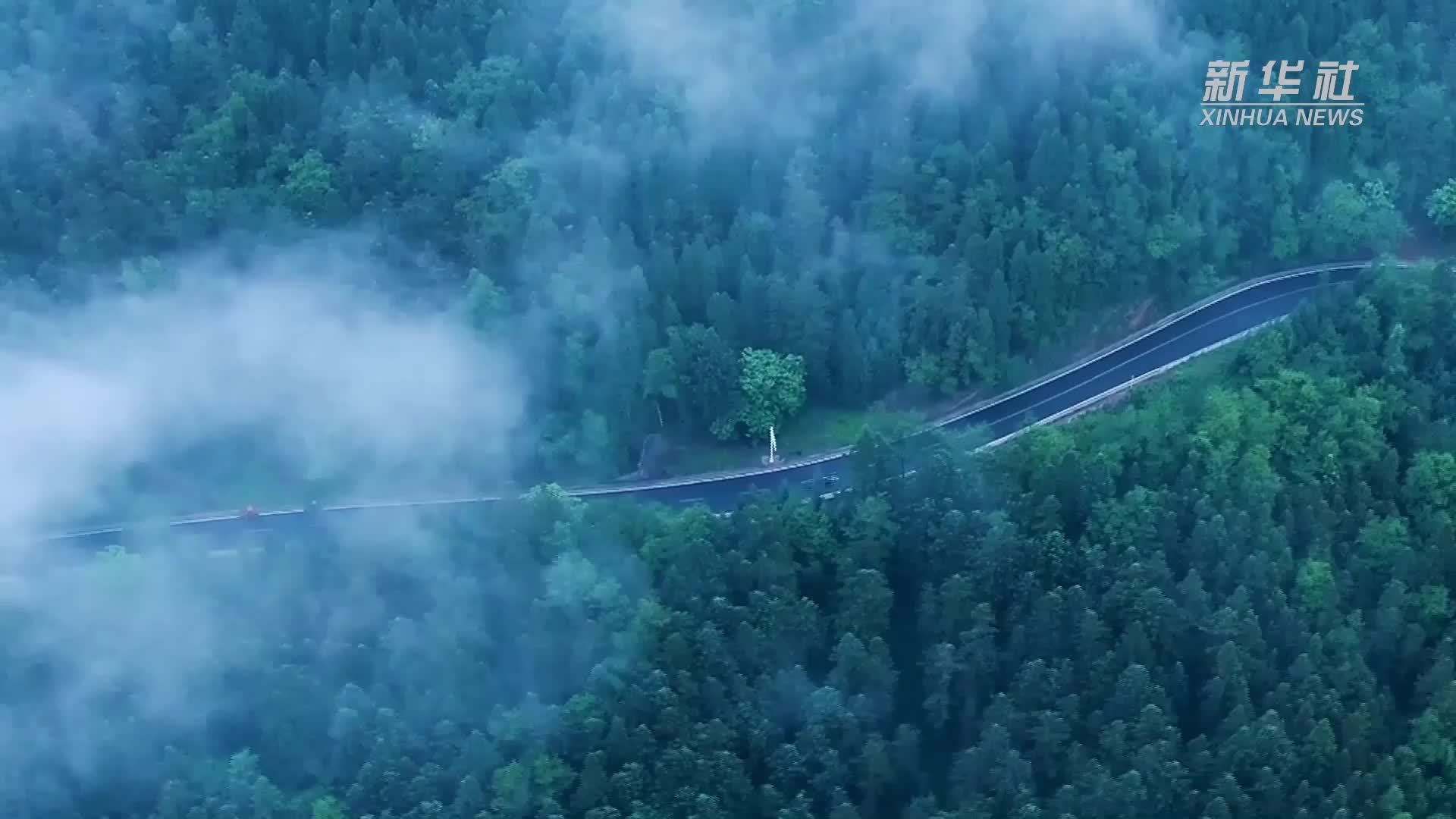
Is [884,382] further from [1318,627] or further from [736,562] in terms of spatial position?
[1318,627]


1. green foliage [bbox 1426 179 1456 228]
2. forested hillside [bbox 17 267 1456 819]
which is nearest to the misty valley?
forested hillside [bbox 17 267 1456 819]

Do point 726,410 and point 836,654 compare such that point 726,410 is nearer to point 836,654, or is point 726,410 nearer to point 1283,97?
point 836,654

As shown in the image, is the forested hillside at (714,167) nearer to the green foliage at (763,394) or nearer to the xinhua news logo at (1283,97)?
the green foliage at (763,394)

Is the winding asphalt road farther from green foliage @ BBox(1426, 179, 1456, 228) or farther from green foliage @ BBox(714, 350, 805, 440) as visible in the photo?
green foliage @ BBox(1426, 179, 1456, 228)

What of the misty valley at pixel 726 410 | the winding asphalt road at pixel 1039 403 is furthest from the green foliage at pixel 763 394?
the winding asphalt road at pixel 1039 403

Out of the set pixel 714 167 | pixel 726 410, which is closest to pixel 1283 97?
pixel 714 167

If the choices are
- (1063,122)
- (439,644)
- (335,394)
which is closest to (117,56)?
(335,394)
